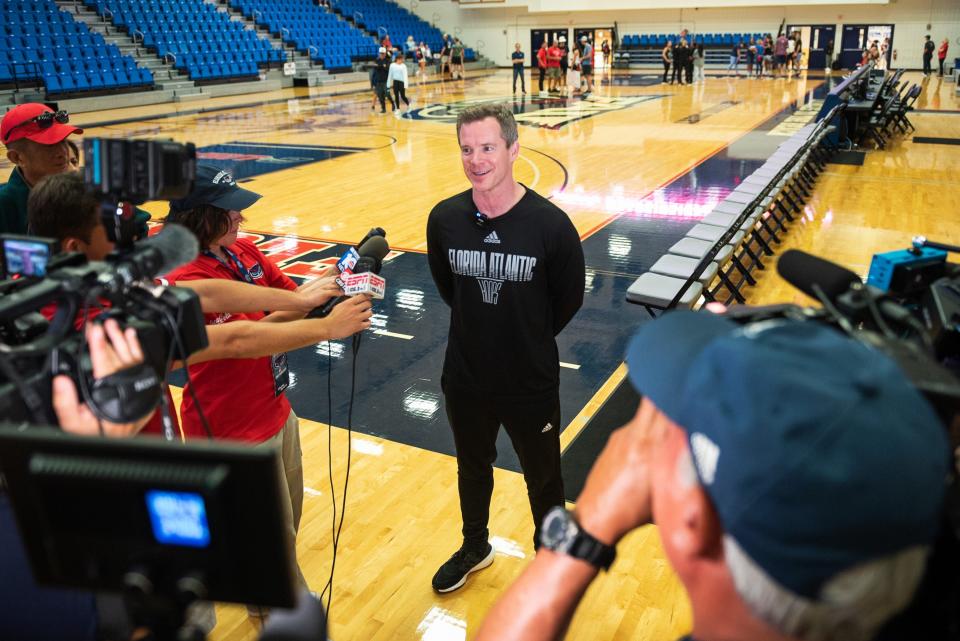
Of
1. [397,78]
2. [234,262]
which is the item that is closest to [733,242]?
[234,262]

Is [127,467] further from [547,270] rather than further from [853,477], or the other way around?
[547,270]

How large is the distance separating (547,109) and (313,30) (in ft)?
39.8

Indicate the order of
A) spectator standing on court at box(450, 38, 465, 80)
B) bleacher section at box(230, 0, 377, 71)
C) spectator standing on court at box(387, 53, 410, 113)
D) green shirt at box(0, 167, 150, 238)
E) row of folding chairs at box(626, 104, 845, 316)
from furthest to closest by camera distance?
spectator standing on court at box(450, 38, 465, 80), bleacher section at box(230, 0, 377, 71), spectator standing on court at box(387, 53, 410, 113), row of folding chairs at box(626, 104, 845, 316), green shirt at box(0, 167, 150, 238)

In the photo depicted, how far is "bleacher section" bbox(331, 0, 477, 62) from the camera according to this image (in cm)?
2941

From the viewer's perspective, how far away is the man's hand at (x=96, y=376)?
1.14 metres

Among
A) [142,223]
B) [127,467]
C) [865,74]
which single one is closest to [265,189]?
[142,223]

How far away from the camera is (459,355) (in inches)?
102

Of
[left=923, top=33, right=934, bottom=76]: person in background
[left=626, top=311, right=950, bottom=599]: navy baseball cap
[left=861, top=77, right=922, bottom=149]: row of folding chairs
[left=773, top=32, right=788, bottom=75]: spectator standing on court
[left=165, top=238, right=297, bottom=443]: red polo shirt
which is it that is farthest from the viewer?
[left=773, top=32, right=788, bottom=75]: spectator standing on court

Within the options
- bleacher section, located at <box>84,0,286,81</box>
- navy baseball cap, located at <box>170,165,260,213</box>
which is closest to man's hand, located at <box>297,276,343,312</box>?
navy baseball cap, located at <box>170,165,260,213</box>

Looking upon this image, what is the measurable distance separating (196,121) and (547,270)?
15197 mm

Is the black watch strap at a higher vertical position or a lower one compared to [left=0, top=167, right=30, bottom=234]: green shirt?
lower

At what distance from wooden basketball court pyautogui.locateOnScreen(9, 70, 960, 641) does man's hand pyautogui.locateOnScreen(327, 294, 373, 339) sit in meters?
1.15

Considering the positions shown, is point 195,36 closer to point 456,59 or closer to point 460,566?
point 456,59

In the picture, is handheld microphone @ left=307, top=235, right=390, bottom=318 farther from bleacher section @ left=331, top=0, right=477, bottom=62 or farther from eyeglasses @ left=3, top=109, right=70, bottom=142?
bleacher section @ left=331, top=0, right=477, bottom=62
